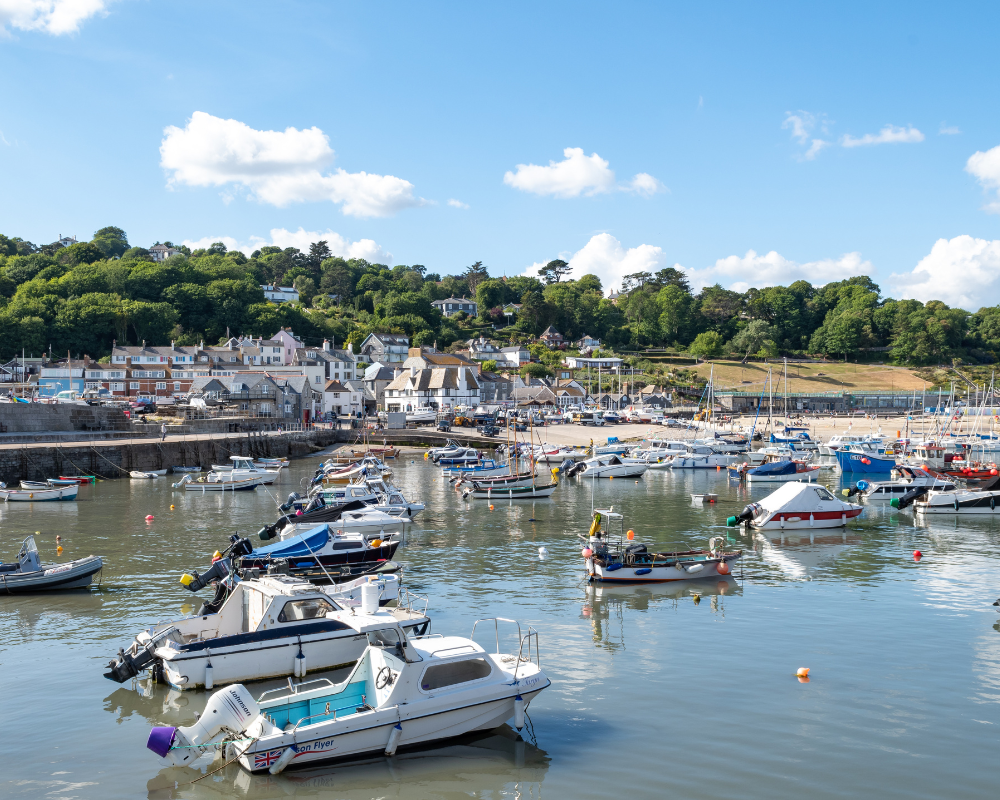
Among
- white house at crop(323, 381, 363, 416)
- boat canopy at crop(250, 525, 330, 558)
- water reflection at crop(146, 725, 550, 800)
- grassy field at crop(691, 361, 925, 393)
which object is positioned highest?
grassy field at crop(691, 361, 925, 393)

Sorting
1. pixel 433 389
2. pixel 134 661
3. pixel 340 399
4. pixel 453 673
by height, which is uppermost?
pixel 433 389

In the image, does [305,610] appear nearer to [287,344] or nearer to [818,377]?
[287,344]

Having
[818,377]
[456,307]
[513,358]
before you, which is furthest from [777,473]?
[456,307]

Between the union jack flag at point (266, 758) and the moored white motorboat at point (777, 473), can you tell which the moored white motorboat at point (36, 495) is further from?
the moored white motorboat at point (777, 473)

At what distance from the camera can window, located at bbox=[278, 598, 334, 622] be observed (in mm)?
17609

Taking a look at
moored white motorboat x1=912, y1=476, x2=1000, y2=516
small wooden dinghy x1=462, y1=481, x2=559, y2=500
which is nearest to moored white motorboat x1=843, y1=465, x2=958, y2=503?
moored white motorboat x1=912, y1=476, x2=1000, y2=516

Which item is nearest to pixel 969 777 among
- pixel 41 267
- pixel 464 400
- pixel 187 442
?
pixel 187 442

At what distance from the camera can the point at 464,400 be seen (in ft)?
374

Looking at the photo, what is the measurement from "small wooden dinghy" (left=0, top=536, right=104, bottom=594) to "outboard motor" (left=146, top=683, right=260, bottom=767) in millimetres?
13734

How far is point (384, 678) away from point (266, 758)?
7.37 feet

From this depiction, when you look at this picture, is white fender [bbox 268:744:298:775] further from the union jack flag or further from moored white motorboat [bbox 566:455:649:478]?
moored white motorboat [bbox 566:455:649:478]

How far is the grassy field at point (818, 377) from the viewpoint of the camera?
160875 mm

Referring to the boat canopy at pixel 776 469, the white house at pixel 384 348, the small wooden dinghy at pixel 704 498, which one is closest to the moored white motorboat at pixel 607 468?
the boat canopy at pixel 776 469

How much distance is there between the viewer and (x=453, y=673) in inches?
561
